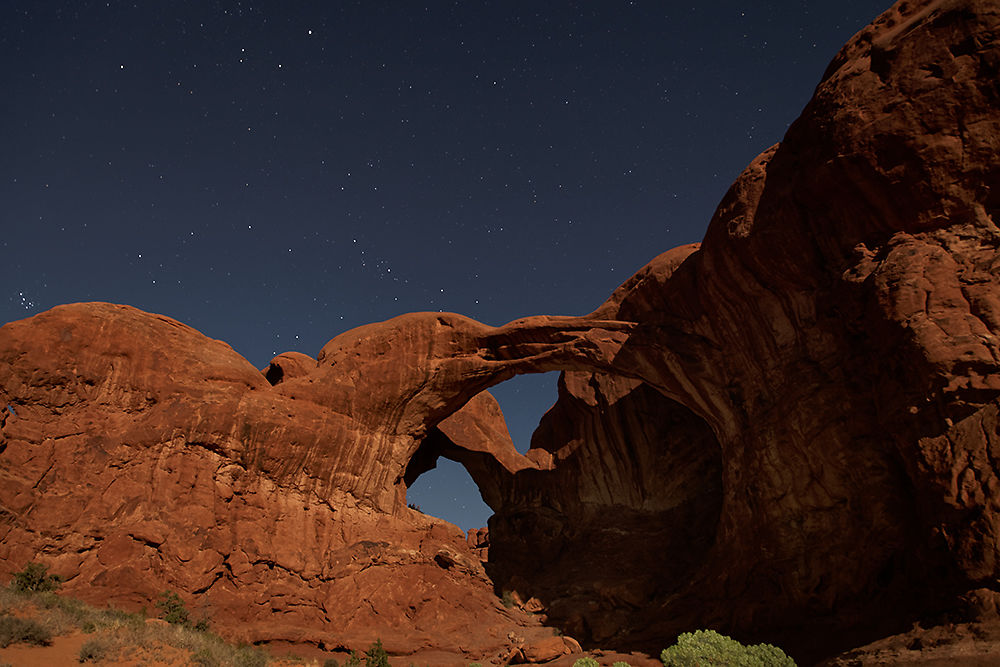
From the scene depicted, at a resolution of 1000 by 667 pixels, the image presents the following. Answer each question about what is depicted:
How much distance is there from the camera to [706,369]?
19953mm

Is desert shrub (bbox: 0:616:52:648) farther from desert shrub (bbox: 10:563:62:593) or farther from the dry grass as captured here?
desert shrub (bbox: 10:563:62:593)

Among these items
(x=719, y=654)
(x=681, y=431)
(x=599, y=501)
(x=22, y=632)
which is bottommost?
(x=719, y=654)

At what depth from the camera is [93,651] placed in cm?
1082

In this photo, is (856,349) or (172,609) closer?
(856,349)

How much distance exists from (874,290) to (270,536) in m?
18.5

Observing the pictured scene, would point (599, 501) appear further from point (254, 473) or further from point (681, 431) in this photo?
point (254, 473)

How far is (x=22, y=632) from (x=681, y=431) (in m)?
23.8

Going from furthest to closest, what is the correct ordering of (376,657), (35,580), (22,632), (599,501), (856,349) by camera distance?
(599,501) → (376,657) → (35,580) → (856,349) → (22,632)

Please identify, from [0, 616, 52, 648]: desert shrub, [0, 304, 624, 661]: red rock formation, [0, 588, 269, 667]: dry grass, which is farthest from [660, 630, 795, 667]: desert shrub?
[0, 616, 52, 648]: desert shrub

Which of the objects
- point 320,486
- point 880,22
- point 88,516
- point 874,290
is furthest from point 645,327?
point 88,516

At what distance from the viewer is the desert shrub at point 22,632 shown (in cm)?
1045

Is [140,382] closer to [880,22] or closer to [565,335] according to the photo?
[565,335]

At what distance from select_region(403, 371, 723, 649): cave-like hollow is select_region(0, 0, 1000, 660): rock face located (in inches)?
6.7

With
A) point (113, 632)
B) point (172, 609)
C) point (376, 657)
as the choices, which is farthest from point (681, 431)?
point (113, 632)
